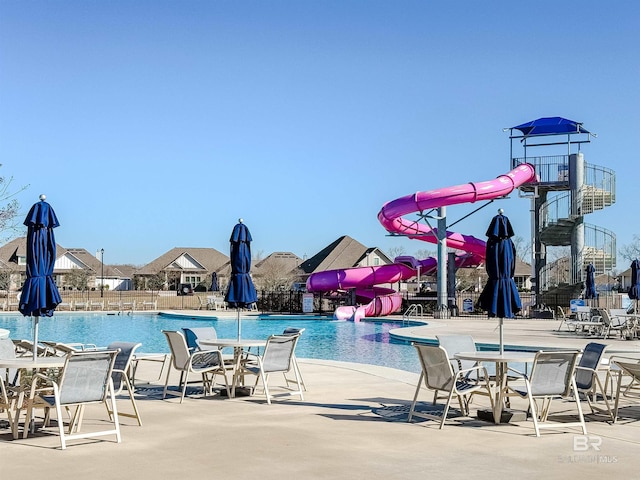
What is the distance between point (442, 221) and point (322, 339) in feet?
30.7

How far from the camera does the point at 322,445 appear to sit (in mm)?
6359

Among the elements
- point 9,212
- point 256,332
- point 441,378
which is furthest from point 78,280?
point 441,378

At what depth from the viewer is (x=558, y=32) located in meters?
14.9

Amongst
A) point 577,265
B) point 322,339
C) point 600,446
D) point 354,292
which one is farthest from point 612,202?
point 600,446

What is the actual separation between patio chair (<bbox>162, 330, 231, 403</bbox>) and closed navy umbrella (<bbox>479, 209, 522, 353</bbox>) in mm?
3095

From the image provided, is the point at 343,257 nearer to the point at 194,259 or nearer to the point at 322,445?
the point at 194,259

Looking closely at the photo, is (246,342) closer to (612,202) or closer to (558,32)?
(558,32)

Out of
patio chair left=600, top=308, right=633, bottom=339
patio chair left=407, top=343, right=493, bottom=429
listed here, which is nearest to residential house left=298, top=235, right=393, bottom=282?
patio chair left=600, top=308, right=633, bottom=339

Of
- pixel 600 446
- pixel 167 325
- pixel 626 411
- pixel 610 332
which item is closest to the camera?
pixel 600 446

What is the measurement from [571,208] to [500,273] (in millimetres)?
24921

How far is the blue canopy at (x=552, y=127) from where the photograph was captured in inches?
1280

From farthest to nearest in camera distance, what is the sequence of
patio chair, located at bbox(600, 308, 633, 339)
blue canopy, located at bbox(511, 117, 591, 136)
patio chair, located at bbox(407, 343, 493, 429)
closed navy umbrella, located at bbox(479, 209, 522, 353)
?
blue canopy, located at bbox(511, 117, 591, 136), patio chair, located at bbox(600, 308, 633, 339), closed navy umbrella, located at bbox(479, 209, 522, 353), patio chair, located at bbox(407, 343, 493, 429)

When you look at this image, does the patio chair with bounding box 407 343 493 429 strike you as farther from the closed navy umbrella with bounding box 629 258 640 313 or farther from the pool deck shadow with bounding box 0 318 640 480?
the closed navy umbrella with bounding box 629 258 640 313

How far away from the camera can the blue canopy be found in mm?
32500
